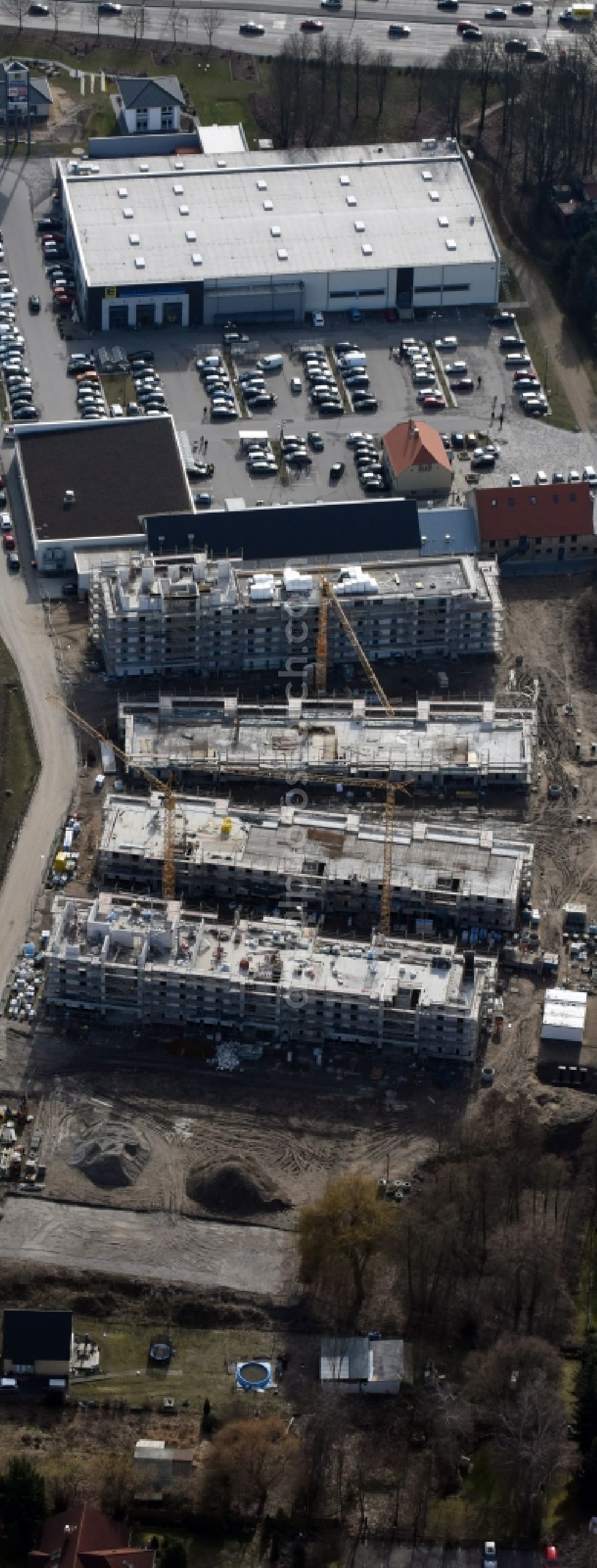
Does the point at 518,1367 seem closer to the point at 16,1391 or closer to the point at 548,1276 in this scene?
the point at 548,1276

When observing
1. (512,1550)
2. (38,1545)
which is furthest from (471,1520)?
(38,1545)

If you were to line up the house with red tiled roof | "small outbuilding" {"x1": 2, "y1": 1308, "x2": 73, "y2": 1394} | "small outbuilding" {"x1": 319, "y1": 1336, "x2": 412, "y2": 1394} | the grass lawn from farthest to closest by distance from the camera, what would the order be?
"small outbuilding" {"x1": 319, "y1": 1336, "x2": 412, "y2": 1394}, the grass lawn, "small outbuilding" {"x1": 2, "y1": 1308, "x2": 73, "y2": 1394}, the house with red tiled roof

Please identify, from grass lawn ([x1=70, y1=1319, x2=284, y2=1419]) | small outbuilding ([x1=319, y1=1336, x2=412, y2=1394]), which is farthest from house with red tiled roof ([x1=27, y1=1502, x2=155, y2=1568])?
small outbuilding ([x1=319, y1=1336, x2=412, y2=1394])

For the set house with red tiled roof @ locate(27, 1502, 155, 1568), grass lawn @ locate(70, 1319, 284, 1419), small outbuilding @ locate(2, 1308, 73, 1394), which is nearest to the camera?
house with red tiled roof @ locate(27, 1502, 155, 1568)

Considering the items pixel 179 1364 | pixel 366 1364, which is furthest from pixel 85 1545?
pixel 366 1364

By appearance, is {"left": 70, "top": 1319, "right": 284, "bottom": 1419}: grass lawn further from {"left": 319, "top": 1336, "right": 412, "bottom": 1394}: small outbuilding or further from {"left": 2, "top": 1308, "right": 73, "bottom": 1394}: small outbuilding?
{"left": 319, "top": 1336, "right": 412, "bottom": 1394}: small outbuilding

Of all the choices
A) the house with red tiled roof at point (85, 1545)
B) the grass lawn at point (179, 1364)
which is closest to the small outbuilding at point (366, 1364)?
the grass lawn at point (179, 1364)

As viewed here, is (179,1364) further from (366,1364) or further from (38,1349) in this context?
(366,1364)

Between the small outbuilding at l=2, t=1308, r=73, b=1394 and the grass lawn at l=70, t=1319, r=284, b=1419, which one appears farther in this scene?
the grass lawn at l=70, t=1319, r=284, b=1419
